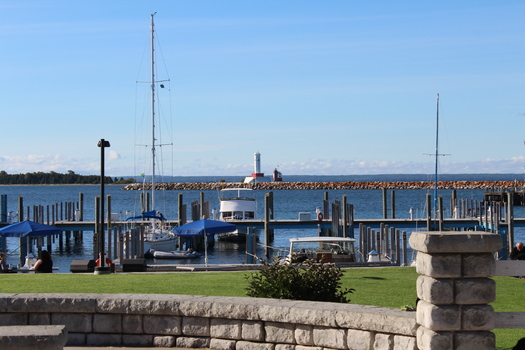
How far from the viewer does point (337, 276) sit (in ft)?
32.7

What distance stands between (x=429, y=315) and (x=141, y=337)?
3897 mm

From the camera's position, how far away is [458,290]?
6887 mm

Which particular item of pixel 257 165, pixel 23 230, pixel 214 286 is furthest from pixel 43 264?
pixel 257 165

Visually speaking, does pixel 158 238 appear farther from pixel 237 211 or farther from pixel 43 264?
pixel 43 264

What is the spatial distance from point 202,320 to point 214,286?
451cm

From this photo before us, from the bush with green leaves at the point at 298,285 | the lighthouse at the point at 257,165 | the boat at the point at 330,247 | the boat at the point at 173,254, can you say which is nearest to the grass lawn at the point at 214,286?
the bush with green leaves at the point at 298,285

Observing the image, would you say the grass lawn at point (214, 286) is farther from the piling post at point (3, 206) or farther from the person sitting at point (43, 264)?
the piling post at point (3, 206)

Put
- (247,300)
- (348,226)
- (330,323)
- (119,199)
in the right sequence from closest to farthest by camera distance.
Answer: (330,323) < (247,300) < (348,226) < (119,199)

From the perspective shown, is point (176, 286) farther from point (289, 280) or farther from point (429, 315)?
point (429, 315)

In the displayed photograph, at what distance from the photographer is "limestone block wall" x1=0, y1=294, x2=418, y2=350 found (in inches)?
312

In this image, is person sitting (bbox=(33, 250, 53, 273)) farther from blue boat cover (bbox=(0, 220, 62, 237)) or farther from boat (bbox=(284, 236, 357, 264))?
boat (bbox=(284, 236, 357, 264))

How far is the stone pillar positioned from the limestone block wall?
793mm

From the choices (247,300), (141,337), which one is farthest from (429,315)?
(141,337)

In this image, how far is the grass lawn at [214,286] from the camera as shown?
12180mm
